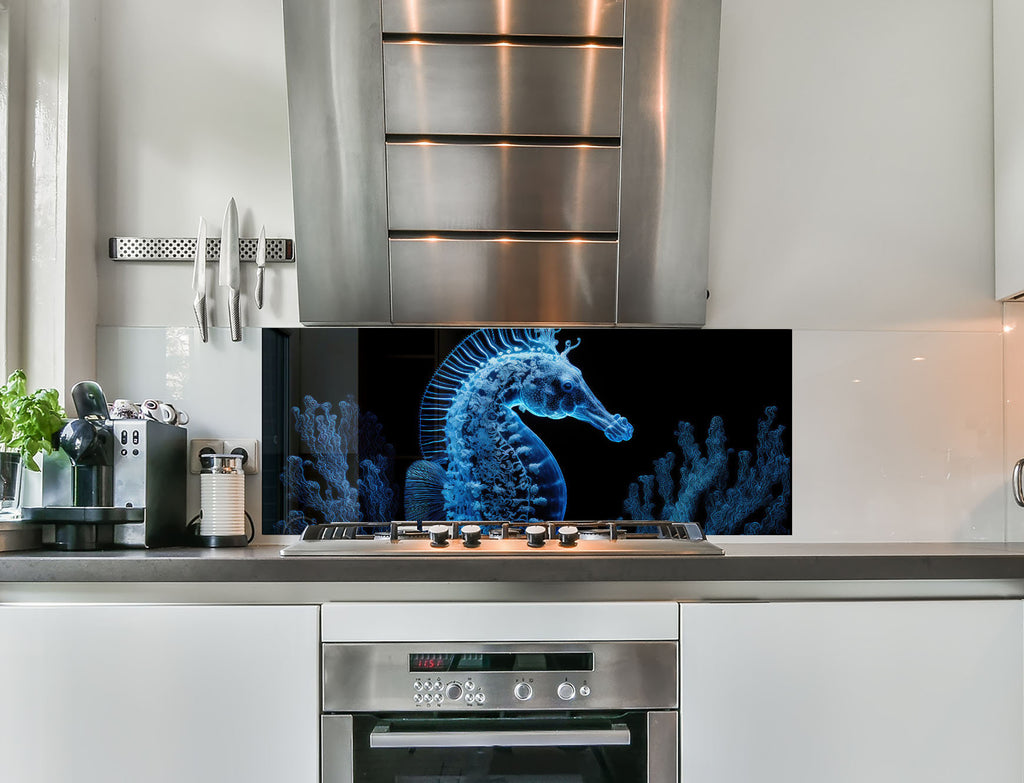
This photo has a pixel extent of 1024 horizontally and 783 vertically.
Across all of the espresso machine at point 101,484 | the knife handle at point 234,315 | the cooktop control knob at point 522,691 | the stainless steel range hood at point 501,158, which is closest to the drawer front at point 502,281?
the stainless steel range hood at point 501,158

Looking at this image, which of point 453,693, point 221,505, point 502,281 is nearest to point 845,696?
point 453,693

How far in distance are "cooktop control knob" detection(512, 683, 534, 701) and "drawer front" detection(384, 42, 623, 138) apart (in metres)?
1.21

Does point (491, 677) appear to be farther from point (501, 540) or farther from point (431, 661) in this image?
point (501, 540)

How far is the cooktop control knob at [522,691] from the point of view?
5.08ft

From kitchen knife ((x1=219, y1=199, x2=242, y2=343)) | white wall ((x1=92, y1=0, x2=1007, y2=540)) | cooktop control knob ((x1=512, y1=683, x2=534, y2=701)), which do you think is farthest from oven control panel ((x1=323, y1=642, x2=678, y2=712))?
kitchen knife ((x1=219, y1=199, x2=242, y2=343))

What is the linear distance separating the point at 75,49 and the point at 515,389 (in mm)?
1345

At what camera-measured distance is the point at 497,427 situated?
7.11 feet

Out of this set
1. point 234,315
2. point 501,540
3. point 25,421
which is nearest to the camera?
point 25,421

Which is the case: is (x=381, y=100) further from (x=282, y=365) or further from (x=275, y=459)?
(x=275, y=459)

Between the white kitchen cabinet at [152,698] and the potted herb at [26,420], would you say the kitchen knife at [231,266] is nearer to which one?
the potted herb at [26,420]

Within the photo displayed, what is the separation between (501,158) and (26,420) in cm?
116

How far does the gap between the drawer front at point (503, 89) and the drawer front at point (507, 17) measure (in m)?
0.03

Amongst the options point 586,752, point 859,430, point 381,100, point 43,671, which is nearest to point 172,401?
point 43,671

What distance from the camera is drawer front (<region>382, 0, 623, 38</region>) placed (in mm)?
1904
